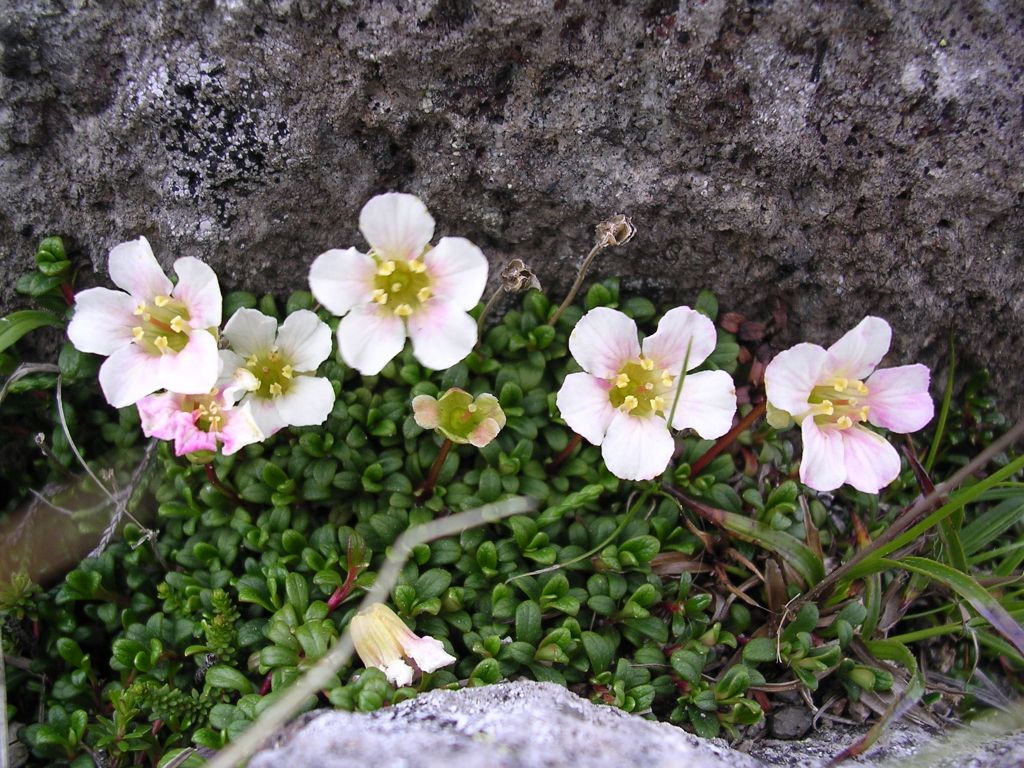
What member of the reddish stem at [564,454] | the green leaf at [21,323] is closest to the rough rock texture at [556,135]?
the green leaf at [21,323]

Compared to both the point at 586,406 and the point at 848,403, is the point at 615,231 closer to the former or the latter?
the point at 586,406

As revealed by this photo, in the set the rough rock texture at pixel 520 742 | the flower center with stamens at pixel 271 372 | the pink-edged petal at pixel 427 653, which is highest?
the flower center with stamens at pixel 271 372

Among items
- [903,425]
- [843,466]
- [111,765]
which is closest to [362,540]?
[111,765]

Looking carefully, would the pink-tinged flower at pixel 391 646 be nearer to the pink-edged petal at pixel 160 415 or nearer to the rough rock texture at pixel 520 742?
the rough rock texture at pixel 520 742

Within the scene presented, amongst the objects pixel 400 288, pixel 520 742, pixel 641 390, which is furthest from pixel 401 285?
pixel 520 742

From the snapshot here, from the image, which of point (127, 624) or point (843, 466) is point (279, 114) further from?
point (843, 466)

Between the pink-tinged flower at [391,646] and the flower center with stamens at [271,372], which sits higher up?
the flower center with stamens at [271,372]
